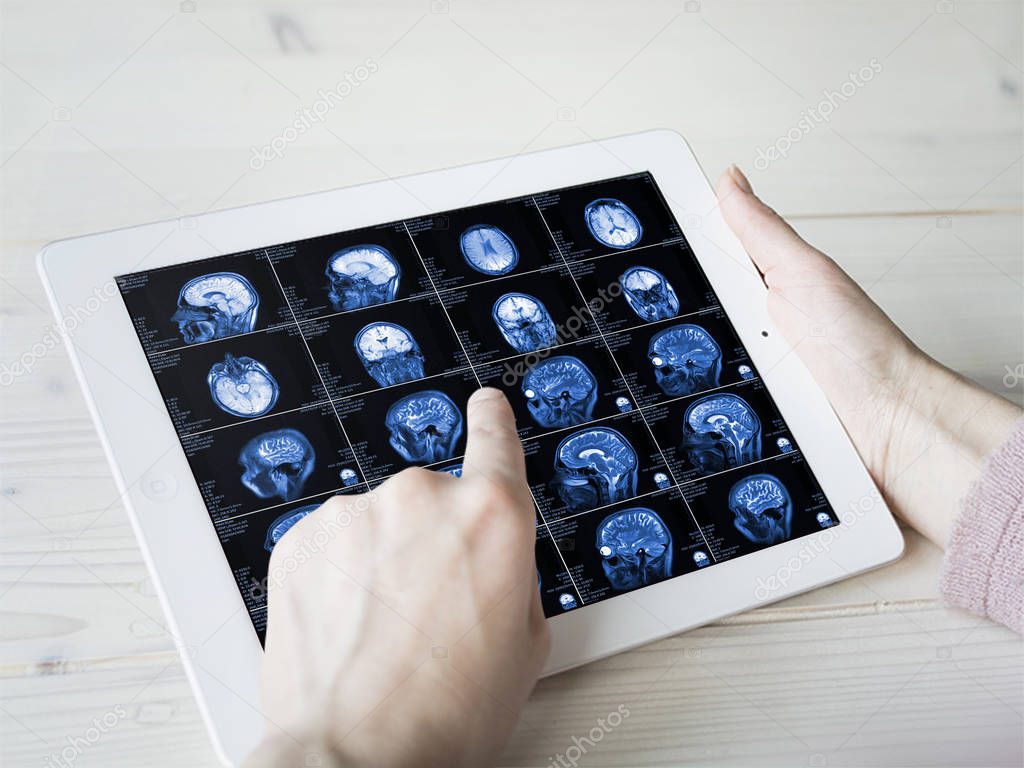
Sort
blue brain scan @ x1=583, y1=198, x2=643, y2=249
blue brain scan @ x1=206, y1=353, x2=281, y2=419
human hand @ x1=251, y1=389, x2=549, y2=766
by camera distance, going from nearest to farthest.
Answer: human hand @ x1=251, y1=389, x2=549, y2=766
blue brain scan @ x1=206, y1=353, x2=281, y2=419
blue brain scan @ x1=583, y1=198, x2=643, y2=249

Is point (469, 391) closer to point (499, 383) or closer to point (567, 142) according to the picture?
point (499, 383)

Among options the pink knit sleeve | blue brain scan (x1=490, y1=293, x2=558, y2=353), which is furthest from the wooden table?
blue brain scan (x1=490, y1=293, x2=558, y2=353)

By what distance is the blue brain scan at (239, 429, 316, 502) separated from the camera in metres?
0.62

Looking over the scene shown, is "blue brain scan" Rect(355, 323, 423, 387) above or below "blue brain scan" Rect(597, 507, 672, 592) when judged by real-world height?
above

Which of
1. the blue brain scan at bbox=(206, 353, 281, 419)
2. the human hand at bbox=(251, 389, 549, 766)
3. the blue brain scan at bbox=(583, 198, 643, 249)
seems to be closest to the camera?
the human hand at bbox=(251, 389, 549, 766)

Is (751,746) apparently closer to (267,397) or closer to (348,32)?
(267,397)

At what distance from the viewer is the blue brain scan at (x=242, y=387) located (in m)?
0.64

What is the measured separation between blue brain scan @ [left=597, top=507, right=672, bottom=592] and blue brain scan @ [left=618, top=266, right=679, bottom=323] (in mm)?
157

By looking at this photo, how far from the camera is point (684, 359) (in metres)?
0.73

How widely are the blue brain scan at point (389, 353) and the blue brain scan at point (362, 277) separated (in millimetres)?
23

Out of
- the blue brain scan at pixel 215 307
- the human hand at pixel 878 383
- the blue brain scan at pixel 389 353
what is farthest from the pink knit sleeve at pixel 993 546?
the blue brain scan at pixel 215 307

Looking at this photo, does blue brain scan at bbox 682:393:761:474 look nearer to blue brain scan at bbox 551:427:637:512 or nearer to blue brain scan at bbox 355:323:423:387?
blue brain scan at bbox 551:427:637:512

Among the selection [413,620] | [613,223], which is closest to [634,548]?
[413,620]

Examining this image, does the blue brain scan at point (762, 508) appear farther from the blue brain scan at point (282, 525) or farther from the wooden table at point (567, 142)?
the blue brain scan at point (282, 525)
